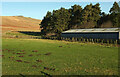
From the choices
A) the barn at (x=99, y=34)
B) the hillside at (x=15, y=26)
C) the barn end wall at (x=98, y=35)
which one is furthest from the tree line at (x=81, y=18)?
the hillside at (x=15, y=26)

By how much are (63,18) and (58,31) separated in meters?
6.64

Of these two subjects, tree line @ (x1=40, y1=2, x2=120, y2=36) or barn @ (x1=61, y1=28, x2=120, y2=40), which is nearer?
barn @ (x1=61, y1=28, x2=120, y2=40)

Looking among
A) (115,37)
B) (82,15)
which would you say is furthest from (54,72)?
(82,15)

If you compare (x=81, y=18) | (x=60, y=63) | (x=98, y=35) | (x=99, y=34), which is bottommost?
(x=60, y=63)

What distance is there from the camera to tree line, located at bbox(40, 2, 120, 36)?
67312 mm

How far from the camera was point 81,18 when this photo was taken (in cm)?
7125

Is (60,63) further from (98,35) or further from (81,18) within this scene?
(81,18)

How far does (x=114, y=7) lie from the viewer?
6938 cm

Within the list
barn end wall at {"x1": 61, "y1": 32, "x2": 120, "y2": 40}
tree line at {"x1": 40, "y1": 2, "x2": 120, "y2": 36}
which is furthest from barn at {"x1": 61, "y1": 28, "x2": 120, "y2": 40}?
tree line at {"x1": 40, "y1": 2, "x2": 120, "y2": 36}

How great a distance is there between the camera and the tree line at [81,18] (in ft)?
221

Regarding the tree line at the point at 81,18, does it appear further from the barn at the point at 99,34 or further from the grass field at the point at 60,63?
the grass field at the point at 60,63

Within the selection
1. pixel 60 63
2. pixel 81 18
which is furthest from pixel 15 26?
pixel 60 63

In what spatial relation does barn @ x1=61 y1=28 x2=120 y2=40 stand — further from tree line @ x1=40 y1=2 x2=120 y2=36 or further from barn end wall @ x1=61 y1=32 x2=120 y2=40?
tree line @ x1=40 y1=2 x2=120 y2=36

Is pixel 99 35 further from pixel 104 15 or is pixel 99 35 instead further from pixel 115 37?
pixel 104 15
